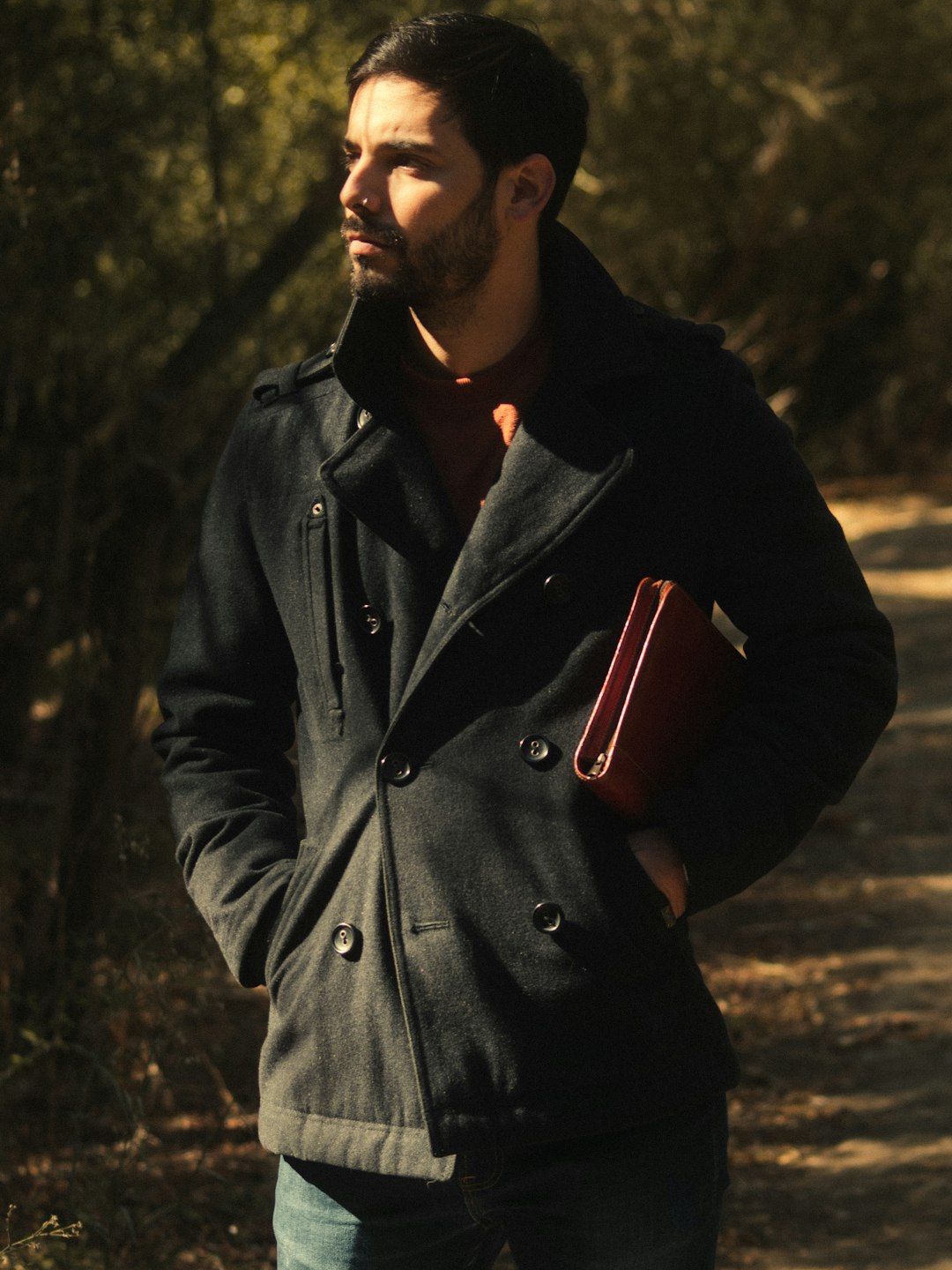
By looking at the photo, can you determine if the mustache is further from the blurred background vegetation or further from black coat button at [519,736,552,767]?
the blurred background vegetation

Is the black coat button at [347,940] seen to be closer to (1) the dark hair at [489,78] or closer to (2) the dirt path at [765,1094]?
(1) the dark hair at [489,78]

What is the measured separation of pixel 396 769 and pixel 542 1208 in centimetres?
55

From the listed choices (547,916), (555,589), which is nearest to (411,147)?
(555,589)

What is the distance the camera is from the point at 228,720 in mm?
2297

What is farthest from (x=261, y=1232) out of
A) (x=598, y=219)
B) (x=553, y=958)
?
(x=598, y=219)

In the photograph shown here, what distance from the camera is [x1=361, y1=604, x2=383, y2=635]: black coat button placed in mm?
2125

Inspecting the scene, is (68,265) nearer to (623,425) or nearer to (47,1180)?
(47,1180)

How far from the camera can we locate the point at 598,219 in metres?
17.8

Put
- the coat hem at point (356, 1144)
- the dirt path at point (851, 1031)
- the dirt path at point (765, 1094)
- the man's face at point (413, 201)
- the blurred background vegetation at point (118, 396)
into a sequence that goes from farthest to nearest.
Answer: the dirt path at point (851, 1031), the blurred background vegetation at point (118, 396), the dirt path at point (765, 1094), the man's face at point (413, 201), the coat hem at point (356, 1144)

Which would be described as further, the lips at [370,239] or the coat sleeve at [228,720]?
the coat sleeve at [228,720]

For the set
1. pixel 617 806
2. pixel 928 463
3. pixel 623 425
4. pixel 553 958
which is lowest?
pixel 928 463

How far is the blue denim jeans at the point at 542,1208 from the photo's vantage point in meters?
2.01

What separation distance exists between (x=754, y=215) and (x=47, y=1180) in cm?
1729

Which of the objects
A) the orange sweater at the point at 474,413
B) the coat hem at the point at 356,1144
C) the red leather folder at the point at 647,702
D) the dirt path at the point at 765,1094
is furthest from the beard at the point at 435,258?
the dirt path at the point at 765,1094
